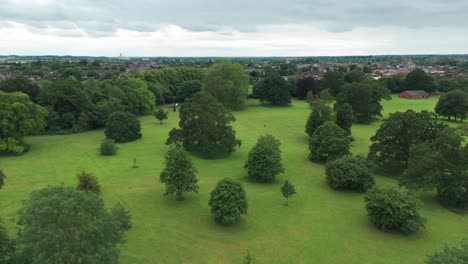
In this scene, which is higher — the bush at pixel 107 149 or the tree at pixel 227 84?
the tree at pixel 227 84

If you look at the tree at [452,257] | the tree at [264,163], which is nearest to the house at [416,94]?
the tree at [264,163]

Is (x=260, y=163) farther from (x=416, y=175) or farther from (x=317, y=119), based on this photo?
(x=317, y=119)

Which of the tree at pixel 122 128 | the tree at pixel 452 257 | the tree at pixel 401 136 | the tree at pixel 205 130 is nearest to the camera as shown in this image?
the tree at pixel 452 257

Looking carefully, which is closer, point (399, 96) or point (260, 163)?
point (260, 163)

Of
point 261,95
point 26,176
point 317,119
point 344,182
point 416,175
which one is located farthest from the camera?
point 261,95

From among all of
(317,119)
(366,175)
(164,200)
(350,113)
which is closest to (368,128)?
(350,113)

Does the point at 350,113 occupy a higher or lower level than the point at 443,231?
higher

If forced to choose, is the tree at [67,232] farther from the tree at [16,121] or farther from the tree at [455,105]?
the tree at [455,105]
